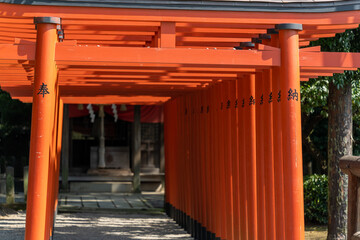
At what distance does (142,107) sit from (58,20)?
1193 cm

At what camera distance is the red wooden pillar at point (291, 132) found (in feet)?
19.3

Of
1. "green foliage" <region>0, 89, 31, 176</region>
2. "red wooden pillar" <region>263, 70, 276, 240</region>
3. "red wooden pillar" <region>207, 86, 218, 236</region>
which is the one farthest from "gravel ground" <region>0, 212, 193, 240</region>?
"green foliage" <region>0, 89, 31, 176</region>

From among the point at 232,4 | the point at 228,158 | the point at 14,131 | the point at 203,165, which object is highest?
the point at 232,4

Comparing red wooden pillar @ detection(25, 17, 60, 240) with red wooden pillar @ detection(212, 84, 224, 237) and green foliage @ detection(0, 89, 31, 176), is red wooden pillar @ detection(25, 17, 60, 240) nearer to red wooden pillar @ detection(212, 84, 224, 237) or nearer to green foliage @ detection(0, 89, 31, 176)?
red wooden pillar @ detection(212, 84, 224, 237)

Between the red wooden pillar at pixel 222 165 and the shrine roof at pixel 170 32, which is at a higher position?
the shrine roof at pixel 170 32

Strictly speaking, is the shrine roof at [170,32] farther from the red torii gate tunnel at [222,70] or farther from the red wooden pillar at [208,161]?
the red wooden pillar at [208,161]

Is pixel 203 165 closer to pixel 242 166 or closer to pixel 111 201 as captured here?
pixel 242 166

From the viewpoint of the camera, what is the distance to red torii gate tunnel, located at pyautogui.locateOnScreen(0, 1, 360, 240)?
227 inches

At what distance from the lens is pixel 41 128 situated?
5.70 m

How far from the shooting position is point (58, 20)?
579 centimetres

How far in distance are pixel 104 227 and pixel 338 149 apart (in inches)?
195

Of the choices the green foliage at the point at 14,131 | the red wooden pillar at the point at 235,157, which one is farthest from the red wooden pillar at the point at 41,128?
the green foliage at the point at 14,131

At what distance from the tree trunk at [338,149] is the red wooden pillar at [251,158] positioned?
97.8 inches

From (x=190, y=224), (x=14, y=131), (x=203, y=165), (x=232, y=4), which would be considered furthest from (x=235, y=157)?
(x=14, y=131)
